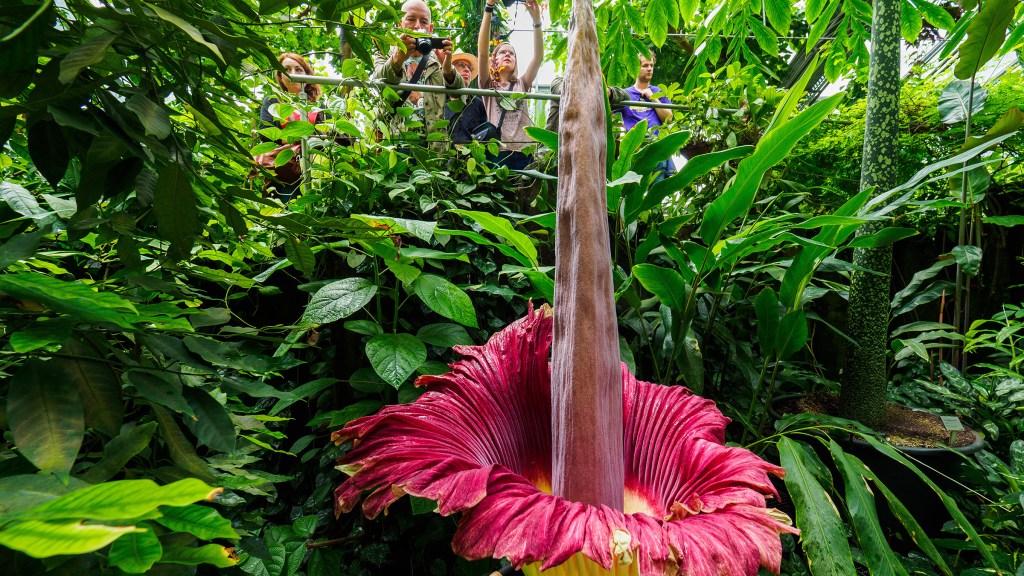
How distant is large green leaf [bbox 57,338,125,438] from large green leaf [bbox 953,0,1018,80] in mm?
1497

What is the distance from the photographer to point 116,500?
18 centimetres

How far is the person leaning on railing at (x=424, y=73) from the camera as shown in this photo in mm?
1358

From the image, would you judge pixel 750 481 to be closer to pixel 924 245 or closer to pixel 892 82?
pixel 892 82

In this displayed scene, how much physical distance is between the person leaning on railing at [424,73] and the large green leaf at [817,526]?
1068 mm

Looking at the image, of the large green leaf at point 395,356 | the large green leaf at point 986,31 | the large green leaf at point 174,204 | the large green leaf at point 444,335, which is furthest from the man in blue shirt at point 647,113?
the large green leaf at point 174,204

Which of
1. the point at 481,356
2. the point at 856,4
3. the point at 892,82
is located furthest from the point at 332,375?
the point at 856,4

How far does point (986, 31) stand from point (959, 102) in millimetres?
289

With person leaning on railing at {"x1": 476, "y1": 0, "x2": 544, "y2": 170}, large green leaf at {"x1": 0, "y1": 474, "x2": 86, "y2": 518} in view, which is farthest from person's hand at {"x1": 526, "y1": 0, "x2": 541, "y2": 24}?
large green leaf at {"x1": 0, "y1": 474, "x2": 86, "y2": 518}

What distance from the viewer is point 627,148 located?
81 cm

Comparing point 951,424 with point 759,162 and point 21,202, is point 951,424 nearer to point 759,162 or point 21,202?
point 759,162

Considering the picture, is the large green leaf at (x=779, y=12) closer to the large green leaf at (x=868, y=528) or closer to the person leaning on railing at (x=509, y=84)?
the person leaning on railing at (x=509, y=84)

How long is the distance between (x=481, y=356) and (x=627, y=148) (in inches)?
16.3

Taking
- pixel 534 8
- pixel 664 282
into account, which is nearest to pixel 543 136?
pixel 664 282

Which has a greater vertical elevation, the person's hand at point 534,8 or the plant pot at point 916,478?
the person's hand at point 534,8
